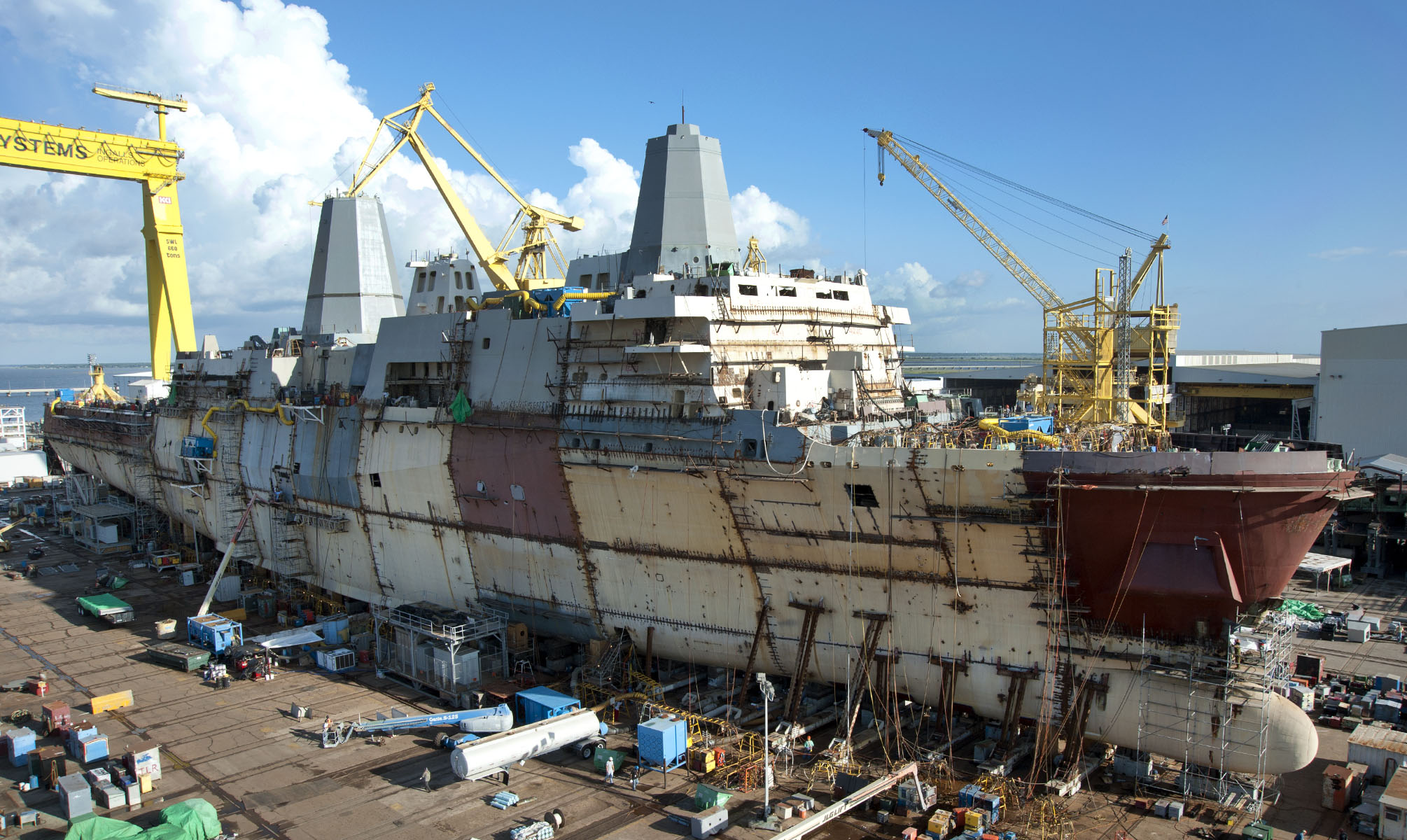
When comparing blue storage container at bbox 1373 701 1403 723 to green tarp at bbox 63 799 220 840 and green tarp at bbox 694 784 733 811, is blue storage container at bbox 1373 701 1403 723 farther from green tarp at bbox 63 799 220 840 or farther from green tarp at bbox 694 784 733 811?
green tarp at bbox 63 799 220 840

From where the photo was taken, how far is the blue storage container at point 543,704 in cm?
1991

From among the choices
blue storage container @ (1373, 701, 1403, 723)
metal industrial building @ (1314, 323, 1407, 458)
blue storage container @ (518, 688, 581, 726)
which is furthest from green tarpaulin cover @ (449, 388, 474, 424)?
metal industrial building @ (1314, 323, 1407, 458)

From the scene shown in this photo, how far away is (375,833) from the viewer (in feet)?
53.5

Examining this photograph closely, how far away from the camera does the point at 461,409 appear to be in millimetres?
25203

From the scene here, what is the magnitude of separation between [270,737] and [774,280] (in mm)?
17013

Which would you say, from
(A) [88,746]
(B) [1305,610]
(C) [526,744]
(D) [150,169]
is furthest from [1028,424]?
(D) [150,169]

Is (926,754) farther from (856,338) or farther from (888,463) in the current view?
(856,338)

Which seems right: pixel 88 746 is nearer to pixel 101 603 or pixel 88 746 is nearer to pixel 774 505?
pixel 101 603

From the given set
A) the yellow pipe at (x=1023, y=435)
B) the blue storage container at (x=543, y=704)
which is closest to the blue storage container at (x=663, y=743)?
the blue storage container at (x=543, y=704)

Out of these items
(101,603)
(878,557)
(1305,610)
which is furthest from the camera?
(101,603)

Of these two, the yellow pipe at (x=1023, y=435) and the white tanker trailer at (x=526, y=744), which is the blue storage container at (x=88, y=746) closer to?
the white tanker trailer at (x=526, y=744)

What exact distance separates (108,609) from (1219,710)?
34.7m

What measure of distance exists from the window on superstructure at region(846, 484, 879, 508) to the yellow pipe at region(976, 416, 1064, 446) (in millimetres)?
2895

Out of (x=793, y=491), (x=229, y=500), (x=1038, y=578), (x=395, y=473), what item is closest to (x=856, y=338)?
(x=793, y=491)
